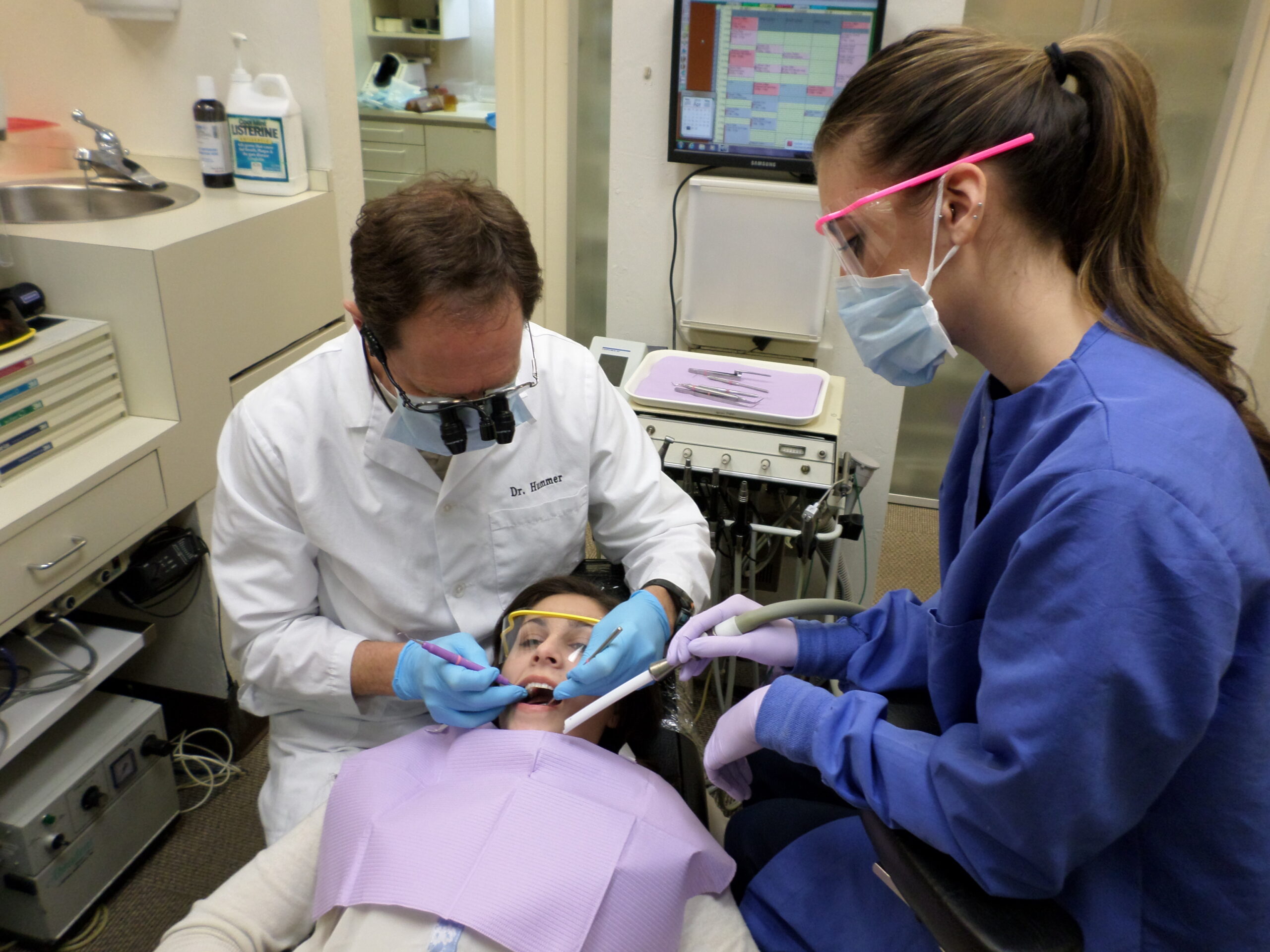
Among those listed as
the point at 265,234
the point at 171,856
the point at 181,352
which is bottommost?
the point at 171,856

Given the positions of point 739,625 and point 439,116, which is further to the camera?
point 439,116

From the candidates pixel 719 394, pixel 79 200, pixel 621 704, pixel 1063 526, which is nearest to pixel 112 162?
pixel 79 200

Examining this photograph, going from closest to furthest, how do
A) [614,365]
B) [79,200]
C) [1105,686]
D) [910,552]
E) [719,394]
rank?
[1105,686]
[719,394]
[79,200]
[614,365]
[910,552]

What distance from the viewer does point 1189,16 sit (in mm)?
2559

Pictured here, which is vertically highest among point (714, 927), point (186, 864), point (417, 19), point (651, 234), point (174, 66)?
point (417, 19)

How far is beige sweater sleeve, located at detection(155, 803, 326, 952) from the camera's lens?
110 centimetres

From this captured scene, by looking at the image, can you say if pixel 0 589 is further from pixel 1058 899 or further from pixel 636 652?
pixel 1058 899

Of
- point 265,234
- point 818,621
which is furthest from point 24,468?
point 818,621

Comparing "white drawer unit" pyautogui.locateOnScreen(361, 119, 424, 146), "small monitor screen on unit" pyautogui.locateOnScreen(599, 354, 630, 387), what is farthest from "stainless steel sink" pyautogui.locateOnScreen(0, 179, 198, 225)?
"white drawer unit" pyautogui.locateOnScreen(361, 119, 424, 146)

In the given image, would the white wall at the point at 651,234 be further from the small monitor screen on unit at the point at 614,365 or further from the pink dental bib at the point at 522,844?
the pink dental bib at the point at 522,844

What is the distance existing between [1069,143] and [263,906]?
1.27 metres

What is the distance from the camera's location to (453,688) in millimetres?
1235

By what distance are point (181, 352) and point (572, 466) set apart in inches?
34.5

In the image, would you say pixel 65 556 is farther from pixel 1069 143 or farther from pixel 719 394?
pixel 1069 143
